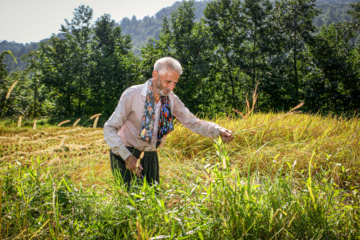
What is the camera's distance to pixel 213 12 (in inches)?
938

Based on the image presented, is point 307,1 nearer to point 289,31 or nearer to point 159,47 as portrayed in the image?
point 289,31

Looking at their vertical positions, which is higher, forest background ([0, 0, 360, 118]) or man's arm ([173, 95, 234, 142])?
forest background ([0, 0, 360, 118])

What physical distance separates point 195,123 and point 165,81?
2.25ft

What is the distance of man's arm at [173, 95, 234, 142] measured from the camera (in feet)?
8.23

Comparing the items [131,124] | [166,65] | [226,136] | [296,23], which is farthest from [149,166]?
[296,23]

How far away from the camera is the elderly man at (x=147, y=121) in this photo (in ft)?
7.31

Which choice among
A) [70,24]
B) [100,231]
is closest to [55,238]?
[100,231]

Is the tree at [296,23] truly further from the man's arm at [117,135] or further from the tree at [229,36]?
the man's arm at [117,135]

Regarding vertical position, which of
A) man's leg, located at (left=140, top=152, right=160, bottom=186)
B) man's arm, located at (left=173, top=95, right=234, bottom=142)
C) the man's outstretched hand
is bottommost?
man's leg, located at (left=140, top=152, right=160, bottom=186)

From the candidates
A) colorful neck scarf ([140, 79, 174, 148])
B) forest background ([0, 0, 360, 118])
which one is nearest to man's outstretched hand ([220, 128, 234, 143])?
colorful neck scarf ([140, 79, 174, 148])

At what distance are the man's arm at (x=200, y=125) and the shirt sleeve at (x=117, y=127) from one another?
639mm

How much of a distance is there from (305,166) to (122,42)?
30928 millimetres

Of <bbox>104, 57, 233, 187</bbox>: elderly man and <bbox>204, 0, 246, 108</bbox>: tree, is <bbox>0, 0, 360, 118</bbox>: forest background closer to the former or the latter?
<bbox>204, 0, 246, 108</bbox>: tree

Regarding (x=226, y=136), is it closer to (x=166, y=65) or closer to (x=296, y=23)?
(x=166, y=65)
